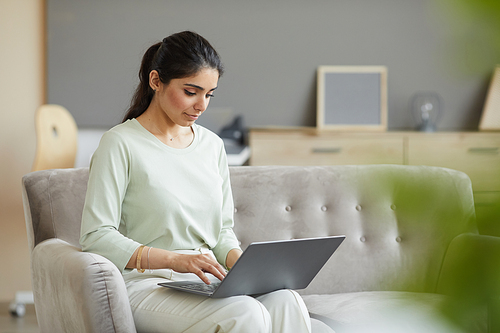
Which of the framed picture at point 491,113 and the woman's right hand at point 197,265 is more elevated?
the framed picture at point 491,113

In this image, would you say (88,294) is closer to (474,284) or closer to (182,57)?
(182,57)

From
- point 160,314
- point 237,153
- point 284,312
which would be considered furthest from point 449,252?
point 237,153

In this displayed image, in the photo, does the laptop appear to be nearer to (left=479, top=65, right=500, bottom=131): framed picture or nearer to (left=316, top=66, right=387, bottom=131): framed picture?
(left=316, top=66, right=387, bottom=131): framed picture

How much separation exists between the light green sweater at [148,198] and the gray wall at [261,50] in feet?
6.30

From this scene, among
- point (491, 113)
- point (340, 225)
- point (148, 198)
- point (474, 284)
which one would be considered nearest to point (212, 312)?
Result: point (148, 198)

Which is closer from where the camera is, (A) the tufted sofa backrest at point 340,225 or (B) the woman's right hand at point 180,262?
(B) the woman's right hand at point 180,262

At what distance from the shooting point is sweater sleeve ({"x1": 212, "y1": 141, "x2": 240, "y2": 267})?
1.56 m

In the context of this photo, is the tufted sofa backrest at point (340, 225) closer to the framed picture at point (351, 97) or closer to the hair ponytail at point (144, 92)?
the hair ponytail at point (144, 92)

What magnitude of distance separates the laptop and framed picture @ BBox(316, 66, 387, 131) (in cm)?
213

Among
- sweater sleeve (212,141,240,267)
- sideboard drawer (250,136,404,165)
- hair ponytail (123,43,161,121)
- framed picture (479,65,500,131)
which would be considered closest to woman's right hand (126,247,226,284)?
sweater sleeve (212,141,240,267)

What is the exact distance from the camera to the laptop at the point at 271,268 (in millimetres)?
1117

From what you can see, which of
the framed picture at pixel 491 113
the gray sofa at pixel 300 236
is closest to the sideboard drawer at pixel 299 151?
the framed picture at pixel 491 113

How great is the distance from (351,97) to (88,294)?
2.54 m

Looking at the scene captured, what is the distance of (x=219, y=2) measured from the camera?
3383 millimetres
